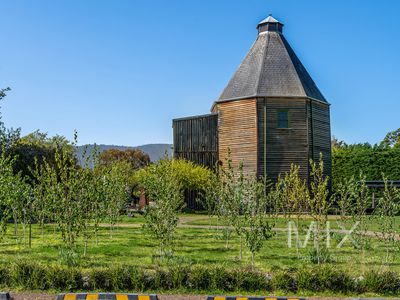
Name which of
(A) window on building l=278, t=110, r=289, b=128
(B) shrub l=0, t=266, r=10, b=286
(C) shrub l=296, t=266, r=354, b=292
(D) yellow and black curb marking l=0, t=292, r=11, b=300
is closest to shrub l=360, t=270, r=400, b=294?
(C) shrub l=296, t=266, r=354, b=292

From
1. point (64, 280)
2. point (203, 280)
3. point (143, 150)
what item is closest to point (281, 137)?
point (203, 280)

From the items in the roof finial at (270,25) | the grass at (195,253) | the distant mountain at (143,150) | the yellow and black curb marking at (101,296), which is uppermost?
the roof finial at (270,25)

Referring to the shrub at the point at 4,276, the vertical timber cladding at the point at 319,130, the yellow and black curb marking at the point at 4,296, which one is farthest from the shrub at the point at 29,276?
the vertical timber cladding at the point at 319,130

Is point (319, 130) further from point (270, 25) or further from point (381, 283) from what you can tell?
point (381, 283)

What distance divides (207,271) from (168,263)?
203 centimetres

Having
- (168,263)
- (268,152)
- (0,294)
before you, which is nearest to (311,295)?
(168,263)

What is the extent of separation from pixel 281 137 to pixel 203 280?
94.4ft

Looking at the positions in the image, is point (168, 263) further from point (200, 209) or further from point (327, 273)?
point (200, 209)

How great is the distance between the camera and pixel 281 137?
3891cm

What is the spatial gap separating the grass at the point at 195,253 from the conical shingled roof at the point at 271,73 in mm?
20244

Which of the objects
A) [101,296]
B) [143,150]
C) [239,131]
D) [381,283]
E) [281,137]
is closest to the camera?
[101,296]

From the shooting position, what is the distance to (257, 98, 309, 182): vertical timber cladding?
38500 mm

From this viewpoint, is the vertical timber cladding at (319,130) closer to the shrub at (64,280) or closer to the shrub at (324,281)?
the shrub at (324,281)

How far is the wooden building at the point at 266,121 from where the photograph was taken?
38.6 metres
